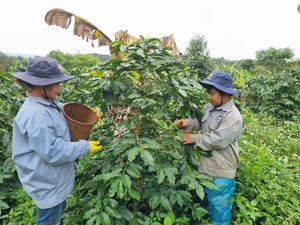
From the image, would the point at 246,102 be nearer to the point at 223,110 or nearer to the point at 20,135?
the point at 223,110

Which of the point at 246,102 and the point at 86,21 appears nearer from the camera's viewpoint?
the point at 86,21

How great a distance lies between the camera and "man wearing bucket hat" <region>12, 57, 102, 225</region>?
2.07 metres

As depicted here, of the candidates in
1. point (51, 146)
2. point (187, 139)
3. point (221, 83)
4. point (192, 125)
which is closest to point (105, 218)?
point (51, 146)

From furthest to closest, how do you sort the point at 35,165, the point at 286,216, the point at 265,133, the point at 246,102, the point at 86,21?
the point at 246,102 < the point at 265,133 < the point at 86,21 < the point at 286,216 < the point at 35,165

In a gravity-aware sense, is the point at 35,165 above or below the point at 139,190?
above

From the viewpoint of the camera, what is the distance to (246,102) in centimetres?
1079

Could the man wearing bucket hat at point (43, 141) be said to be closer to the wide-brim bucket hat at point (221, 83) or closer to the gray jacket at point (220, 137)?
the gray jacket at point (220, 137)

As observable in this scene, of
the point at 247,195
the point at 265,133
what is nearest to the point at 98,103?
the point at 247,195

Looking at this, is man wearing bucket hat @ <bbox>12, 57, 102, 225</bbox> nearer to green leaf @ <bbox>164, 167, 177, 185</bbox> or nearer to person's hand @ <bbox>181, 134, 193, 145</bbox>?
green leaf @ <bbox>164, 167, 177, 185</bbox>

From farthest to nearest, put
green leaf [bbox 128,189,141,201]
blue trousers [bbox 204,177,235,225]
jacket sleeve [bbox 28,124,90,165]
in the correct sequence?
blue trousers [bbox 204,177,235,225], green leaf [bbox 128,189,141,201], jacket sleeve [bbox 28,124,90,165]

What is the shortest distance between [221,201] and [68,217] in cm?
117

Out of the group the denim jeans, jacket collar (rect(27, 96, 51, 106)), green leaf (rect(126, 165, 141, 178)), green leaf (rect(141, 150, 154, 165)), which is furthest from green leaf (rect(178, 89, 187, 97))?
the denim jeans

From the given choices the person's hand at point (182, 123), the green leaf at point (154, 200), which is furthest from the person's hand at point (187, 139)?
the green leaf at point (154, 200)

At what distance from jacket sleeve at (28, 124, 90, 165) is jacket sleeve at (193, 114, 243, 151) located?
3.01 ft
